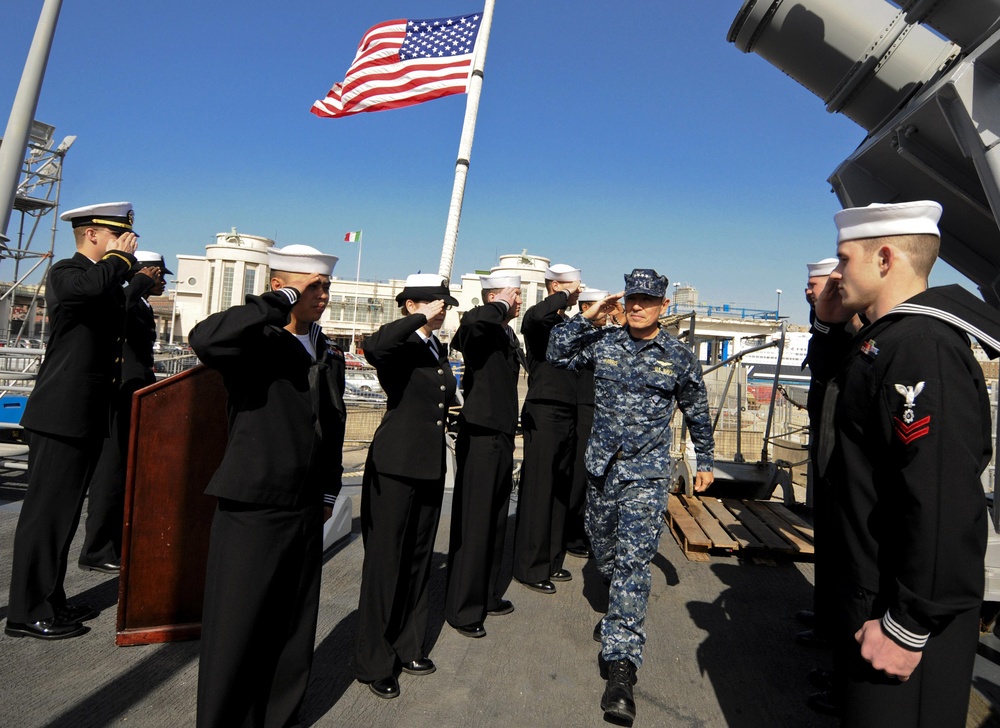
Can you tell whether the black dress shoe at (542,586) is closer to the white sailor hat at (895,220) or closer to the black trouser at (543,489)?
the black trouser at (543,489)

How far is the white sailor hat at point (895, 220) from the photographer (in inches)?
78.0

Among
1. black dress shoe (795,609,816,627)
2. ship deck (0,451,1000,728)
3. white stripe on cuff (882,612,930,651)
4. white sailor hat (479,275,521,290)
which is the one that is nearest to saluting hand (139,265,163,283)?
ship deck (0,451,1000,728)

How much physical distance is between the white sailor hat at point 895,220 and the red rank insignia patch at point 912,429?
63cm

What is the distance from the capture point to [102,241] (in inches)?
144

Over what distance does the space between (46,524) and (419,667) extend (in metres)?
2.05

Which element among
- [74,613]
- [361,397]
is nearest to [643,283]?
[74,613]

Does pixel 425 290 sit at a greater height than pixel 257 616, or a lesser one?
greater

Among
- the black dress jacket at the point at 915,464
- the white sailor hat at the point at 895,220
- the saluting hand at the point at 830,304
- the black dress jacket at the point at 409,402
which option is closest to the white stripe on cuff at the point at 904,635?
the black dress jacket at the point at 915,464

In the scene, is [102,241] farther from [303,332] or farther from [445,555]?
[445,555]

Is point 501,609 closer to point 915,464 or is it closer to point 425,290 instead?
point 425,290

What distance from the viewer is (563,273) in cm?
450

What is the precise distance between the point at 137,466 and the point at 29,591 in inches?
35.8

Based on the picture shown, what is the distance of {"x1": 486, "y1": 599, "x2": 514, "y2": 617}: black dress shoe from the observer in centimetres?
418

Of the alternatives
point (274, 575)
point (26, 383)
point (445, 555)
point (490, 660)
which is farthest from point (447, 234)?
point (26, 383)
